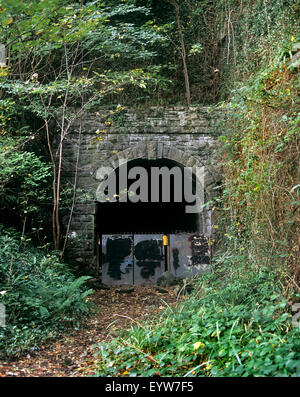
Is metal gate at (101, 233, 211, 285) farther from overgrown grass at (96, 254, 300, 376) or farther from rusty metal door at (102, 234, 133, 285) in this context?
overgrown grass at (96, 254, 300, 376)

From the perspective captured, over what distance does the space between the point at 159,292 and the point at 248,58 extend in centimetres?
542

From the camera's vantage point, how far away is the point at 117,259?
9.77m

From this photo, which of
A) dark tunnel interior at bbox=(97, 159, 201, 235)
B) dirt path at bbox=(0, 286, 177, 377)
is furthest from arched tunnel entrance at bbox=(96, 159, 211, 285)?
dirt path at bbox=(0, 286, 177, 377)

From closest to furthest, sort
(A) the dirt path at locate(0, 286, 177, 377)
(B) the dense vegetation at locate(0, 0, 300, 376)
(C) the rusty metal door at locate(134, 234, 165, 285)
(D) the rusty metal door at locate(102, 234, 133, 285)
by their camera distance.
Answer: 1. (B) the dense vegetation at locate(0, 0, 300, 376)
2. (A) the dirt path at locate(0, 286, 177, 377)
3. (D) the rusty metal door at locate(102, 234, 133, 285)
4. (C) the rusty metal door at locate(134, 234, 165, 285)

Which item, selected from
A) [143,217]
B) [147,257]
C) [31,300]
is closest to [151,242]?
[147,257]

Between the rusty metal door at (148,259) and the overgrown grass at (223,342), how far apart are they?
4920 millimetres

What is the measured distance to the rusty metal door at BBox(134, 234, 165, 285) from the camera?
32.3ft

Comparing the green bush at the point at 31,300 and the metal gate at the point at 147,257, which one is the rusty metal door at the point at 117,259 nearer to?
the metal gate at the point at 147,257

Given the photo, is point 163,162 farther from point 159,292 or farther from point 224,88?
point 159,292

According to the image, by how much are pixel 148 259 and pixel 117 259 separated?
809 mm

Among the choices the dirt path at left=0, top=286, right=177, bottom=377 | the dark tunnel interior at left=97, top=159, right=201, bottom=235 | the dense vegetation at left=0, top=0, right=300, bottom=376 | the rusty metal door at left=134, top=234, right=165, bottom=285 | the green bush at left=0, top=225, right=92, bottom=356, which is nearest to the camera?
the dense vegetation at left=0, top=0, right=300, bottom=376

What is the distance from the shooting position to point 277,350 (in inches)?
122

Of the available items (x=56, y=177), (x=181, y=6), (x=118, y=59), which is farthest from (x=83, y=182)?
(x=181, y=6)

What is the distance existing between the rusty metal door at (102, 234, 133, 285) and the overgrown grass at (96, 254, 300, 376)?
4.76 meters
